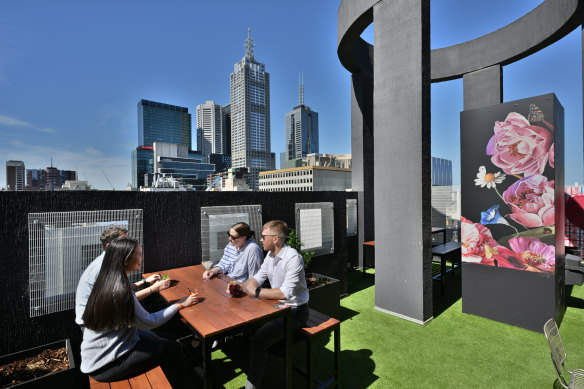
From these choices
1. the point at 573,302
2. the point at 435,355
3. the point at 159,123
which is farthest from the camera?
the point at 159,123

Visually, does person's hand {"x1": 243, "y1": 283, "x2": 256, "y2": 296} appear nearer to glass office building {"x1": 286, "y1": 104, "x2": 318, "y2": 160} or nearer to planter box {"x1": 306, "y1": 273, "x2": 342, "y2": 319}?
planter box {"x1": 306, "y1": 273, "x2": 342, "y2": 319}

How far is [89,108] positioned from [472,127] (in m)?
140

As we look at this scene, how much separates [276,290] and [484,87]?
728 centimetres

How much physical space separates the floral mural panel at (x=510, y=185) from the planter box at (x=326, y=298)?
6.50 ft

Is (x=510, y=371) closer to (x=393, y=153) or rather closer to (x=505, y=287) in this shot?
(x=505, y=287)

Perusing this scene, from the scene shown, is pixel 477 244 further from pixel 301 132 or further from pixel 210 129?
pixel 210 129

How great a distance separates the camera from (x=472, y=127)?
3.86m

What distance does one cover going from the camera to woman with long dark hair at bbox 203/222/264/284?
117 inches

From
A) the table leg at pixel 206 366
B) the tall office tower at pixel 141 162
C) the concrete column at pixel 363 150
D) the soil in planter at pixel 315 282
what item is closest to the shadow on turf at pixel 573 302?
the concrete column at pixel 363 150

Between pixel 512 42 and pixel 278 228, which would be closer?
pixel 278 228

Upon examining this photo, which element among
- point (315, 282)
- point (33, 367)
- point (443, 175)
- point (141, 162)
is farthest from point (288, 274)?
point (141, 162)

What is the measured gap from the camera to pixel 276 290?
2.15m

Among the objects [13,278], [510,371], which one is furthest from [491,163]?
[13,278]

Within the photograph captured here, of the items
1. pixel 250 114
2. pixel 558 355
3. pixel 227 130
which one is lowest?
pixel 558 355
